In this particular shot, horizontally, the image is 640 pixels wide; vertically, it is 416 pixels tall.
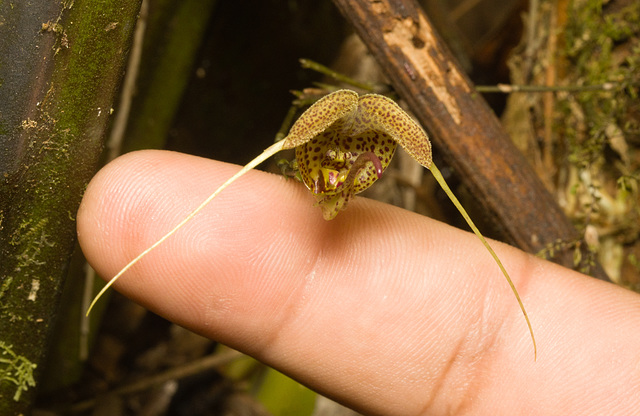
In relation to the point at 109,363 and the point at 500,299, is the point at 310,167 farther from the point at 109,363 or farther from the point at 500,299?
the point at 109,363

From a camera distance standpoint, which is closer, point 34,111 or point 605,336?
point 34,111

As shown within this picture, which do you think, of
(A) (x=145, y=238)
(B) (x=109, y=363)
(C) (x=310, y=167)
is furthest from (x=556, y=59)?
(B) (x=109, y=363)

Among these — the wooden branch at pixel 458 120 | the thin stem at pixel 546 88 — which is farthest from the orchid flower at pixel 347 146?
the thin stem at pixel 546 88

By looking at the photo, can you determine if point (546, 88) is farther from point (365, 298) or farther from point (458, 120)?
point (365, 298)

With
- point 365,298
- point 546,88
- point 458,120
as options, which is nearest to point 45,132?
point 365,298

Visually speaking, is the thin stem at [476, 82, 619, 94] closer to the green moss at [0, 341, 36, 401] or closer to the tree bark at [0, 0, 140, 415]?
the tree bark at [0, 0, 140, 415]
